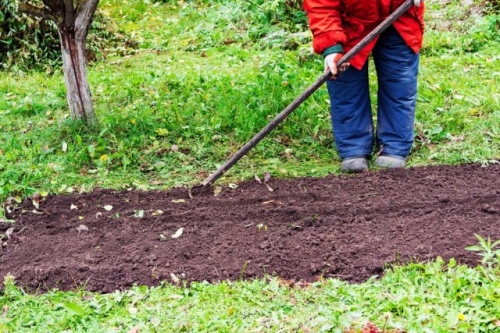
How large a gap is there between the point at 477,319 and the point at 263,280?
0.99 m

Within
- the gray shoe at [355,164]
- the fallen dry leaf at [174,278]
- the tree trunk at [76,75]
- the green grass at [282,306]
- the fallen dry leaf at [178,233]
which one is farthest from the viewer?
the tree trunk at [76,75]

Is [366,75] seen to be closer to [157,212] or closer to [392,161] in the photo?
[392,161]

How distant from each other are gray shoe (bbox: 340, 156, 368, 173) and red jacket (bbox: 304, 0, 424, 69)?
0.61 metres

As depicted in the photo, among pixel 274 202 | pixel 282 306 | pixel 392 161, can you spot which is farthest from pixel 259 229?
pixel 392 161

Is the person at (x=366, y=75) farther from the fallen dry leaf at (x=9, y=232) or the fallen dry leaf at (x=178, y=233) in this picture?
the fallen dry leaf at (x=9, y=232)

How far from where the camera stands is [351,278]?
10.3 ft

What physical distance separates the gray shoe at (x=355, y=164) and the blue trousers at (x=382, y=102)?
4cm

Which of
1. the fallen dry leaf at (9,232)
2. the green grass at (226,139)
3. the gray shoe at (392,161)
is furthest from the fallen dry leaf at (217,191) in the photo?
the fallen dry leaf at (9,232)

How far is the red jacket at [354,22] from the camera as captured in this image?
3961 millimetres

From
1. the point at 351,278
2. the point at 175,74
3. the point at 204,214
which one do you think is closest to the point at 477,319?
the point at 351,278

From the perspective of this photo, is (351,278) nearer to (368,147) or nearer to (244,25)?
(368,147)

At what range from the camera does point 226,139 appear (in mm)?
4895

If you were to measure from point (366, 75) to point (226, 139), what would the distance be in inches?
46.3

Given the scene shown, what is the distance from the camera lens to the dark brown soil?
3.28 metres
